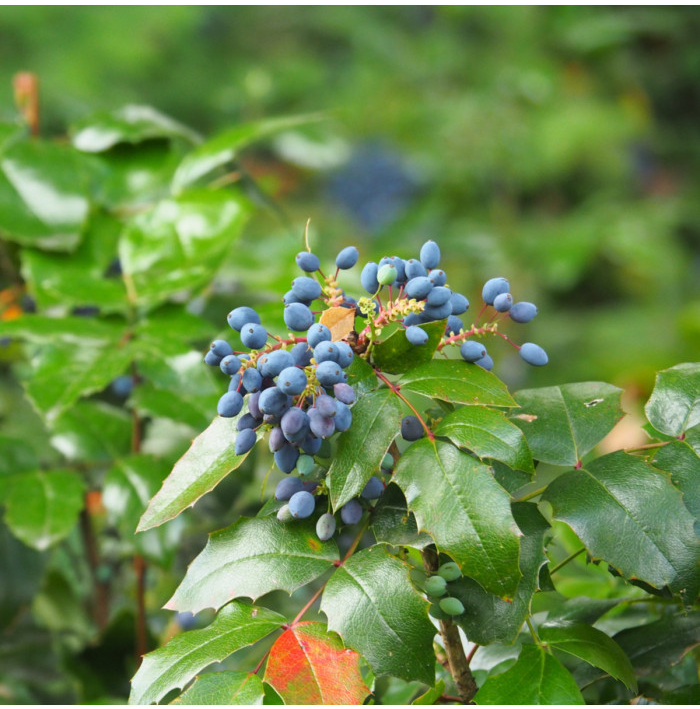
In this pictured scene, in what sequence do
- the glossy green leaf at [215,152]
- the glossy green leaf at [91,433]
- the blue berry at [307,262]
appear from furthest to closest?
the glossy green leaf at [215,152]
the glossy green leaf at [91,433]
the blue berry at [307,262]

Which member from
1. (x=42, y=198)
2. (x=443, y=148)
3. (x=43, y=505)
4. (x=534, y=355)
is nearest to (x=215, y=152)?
(x=42, y=198)

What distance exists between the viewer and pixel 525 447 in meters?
0.43

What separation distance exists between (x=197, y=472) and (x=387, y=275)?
0.56 ft

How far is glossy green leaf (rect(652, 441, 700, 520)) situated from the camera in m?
0.46

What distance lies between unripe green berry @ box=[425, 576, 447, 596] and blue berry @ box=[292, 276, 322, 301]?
0.19 metres

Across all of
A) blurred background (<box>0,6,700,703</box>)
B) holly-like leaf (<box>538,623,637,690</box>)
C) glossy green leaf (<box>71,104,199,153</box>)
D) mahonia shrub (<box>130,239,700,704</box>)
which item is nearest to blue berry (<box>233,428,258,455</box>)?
mahonia shrub (<box>130,239,700,704</box>)

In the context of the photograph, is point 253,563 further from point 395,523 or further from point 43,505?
point 43,505

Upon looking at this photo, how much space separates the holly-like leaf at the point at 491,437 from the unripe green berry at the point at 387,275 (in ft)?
0.32

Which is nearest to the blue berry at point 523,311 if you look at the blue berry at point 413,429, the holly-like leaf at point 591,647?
the blue berry at point 413,429

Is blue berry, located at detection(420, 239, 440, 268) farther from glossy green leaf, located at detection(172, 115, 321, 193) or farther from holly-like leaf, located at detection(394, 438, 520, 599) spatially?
glossy green leaf, located at detection(172, 115, 321, 193)

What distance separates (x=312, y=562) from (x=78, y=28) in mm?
3888

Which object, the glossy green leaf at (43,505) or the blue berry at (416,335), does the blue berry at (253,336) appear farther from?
the glossy green leaf at (43,505)

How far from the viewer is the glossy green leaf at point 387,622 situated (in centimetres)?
43

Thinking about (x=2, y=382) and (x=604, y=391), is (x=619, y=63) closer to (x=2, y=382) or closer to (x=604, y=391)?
(x=2, y=382)
